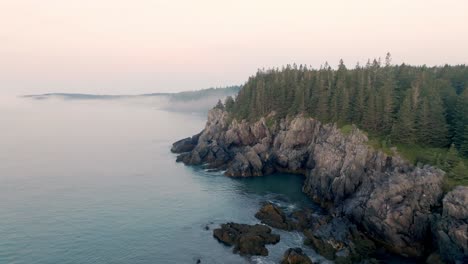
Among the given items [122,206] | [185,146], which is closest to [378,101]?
[122,206]

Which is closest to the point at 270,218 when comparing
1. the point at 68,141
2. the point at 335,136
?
the point at 335,136

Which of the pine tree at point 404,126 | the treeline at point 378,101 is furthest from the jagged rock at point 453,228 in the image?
the pine tree at point 404,126

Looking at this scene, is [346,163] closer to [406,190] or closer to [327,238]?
[406,190]

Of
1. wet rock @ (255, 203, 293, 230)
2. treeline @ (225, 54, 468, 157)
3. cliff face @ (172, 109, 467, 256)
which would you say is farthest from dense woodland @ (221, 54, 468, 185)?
wet rock @ (255, 203, 293, 230)

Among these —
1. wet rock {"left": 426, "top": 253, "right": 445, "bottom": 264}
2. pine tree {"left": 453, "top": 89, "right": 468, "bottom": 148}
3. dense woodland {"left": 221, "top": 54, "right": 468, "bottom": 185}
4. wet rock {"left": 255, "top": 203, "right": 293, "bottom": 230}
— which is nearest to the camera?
wet rock {"left": 426, "top": 253, "right": 445, "bottom": 264}

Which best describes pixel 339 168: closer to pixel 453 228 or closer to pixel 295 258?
pixel 453 228

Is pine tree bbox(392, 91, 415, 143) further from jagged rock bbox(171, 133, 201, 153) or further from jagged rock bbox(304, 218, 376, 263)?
jagged rock bbox(171, 133, 201, 153)
